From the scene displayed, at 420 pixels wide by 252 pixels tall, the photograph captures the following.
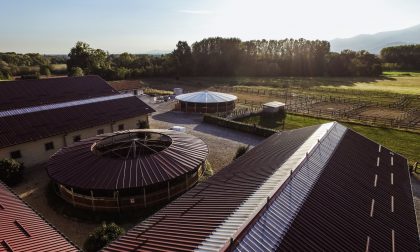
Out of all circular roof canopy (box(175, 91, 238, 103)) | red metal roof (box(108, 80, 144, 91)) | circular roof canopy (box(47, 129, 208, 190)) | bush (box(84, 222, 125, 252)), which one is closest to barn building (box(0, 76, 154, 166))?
circular roof canopy (box(47, 129, 208, 190))

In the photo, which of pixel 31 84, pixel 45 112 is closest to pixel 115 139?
pixel 45 112

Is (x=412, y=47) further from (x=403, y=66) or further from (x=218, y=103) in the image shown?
(x=218, y=103)

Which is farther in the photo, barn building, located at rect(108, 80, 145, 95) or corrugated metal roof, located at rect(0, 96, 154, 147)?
barn building, located at rect(108, 80, 145, 95)

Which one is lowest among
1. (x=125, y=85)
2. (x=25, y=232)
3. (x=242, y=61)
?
(x=25, y=232)

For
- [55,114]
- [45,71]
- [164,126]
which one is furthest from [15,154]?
[45,71]

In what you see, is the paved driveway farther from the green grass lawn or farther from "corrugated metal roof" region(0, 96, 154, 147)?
the green grass lawn

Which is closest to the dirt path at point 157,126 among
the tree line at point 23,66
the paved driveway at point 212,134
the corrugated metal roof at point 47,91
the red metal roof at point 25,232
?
the paved driveway at point 212,134

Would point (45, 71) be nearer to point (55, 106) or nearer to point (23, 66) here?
point (23, 66)

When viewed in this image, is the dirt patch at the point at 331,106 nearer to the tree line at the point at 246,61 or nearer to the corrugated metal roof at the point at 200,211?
the corrugated metal roof at the point at 200,211
